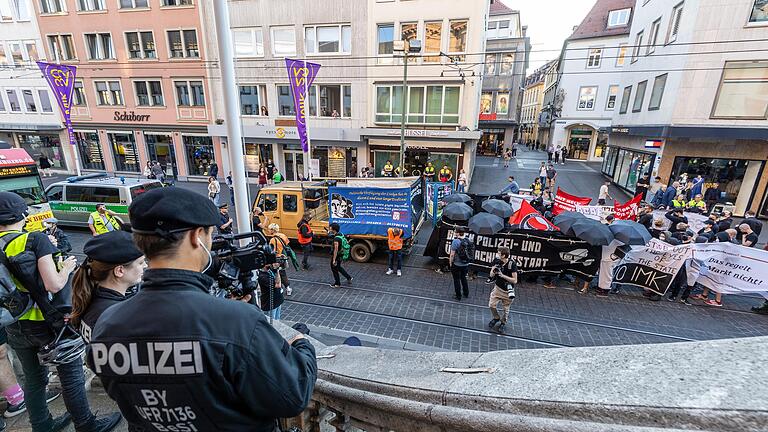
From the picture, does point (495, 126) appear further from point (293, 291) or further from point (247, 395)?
point (247, 395)

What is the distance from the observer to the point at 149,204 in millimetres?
1430

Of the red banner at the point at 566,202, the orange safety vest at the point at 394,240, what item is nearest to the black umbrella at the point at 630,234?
the red banner at the point at 566,202

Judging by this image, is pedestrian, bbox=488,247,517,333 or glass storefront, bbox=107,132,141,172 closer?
pedestrian, bbox=488,247,517,333

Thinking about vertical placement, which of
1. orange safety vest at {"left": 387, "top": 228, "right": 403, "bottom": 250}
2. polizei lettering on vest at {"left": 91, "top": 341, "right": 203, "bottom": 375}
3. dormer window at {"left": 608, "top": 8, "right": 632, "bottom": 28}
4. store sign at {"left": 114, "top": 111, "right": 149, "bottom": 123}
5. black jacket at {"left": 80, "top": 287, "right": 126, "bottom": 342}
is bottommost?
orange safety vest at {"left": 387, "top": 228, "right": 403, "bottom": 250}

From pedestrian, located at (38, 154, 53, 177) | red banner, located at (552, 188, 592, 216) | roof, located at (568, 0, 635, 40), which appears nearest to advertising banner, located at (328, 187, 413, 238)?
red banner, located at (552, 188, 592, 216)

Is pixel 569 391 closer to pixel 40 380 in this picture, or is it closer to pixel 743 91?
pixel 40 380

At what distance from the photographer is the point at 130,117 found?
2412 cm

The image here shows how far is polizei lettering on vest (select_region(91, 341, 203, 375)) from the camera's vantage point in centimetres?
132

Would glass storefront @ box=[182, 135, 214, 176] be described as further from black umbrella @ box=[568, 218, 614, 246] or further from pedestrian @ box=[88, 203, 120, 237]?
black umbrella @ box=[568, 218, 614, 246]

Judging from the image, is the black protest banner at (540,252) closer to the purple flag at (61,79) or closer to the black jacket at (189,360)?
the black jacket at (189,360)

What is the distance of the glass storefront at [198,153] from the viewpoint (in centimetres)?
2409

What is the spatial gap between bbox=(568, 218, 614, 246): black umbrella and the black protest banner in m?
0.39

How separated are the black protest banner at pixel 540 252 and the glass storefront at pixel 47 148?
33384mm

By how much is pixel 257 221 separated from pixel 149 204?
935 centimetres
